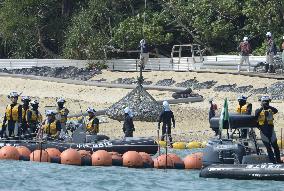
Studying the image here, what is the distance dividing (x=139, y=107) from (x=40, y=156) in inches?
397

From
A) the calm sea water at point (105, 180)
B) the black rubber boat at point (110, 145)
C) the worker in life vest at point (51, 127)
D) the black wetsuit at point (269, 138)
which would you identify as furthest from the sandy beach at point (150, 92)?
the black wetsuit at point (269, 138)

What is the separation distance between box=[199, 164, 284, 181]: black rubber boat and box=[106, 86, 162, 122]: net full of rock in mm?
12429

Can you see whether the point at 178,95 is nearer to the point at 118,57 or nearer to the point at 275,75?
the point at 275,75

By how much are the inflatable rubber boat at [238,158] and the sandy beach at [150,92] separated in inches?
291

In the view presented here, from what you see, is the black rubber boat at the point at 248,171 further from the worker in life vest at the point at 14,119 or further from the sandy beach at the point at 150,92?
the sandy beach at the point at 150,92

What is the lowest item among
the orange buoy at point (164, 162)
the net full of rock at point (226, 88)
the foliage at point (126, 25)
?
the orange buoy at point (164, 162)

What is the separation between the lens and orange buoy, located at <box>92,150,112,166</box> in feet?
94.5

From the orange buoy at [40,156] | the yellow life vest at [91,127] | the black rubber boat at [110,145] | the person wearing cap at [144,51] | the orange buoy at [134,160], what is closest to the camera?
the orange buoy at [134,160]

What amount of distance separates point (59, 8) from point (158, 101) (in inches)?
620

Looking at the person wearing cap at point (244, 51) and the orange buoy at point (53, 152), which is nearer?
the orange buoy at point (53, 152)

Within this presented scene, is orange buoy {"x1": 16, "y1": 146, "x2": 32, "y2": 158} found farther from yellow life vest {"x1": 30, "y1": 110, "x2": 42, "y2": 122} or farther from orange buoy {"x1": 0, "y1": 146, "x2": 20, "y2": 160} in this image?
yellow life vest {"x1": 30, "y1": 110, "x2": 42, "y2": 122}

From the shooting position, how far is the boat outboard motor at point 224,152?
2630cm

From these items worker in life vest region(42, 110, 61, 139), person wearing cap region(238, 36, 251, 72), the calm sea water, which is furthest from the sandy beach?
the calm sea water

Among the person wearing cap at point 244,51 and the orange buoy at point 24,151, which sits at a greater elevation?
the person wearing cap at point 244,51
